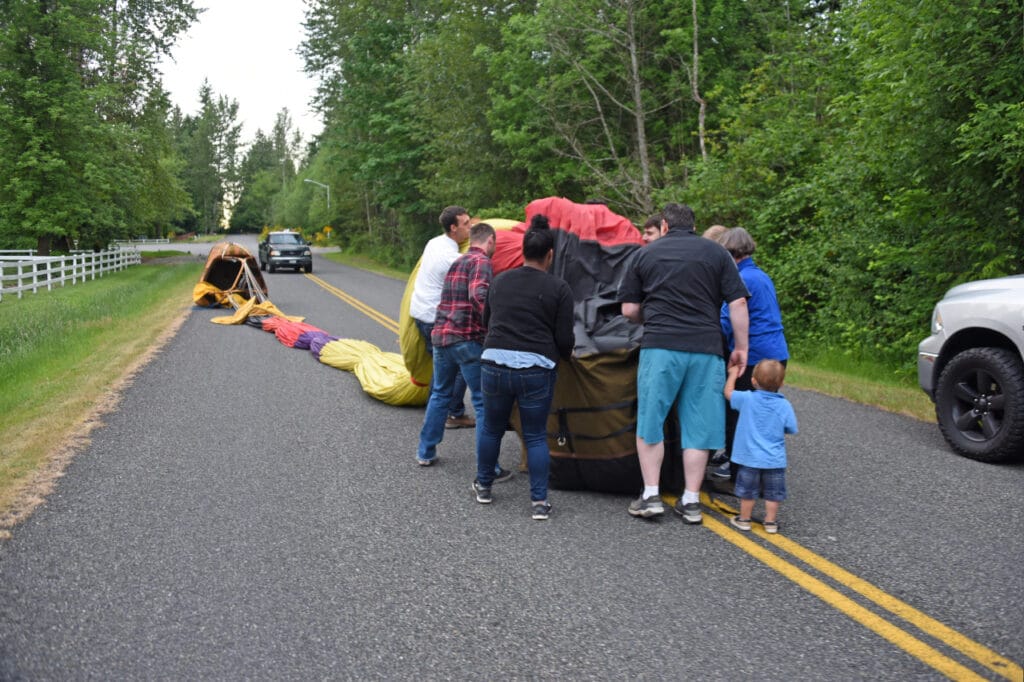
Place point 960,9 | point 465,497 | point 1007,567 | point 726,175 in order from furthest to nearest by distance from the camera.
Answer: point 726,175, point 960,9, point 465,497, point 1007,567

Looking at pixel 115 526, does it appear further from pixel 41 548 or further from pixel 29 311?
pixel 29 311

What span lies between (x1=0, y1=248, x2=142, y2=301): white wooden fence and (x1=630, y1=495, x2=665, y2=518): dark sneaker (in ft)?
66.0

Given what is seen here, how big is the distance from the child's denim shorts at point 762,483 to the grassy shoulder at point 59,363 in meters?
4.56

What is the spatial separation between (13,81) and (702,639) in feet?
105

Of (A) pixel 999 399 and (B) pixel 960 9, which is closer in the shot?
(A) pixel 999 399

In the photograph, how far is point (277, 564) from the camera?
4.68 meters

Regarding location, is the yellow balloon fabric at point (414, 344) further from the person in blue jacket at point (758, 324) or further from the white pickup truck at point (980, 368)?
the white pickup truck at point (980, 368)

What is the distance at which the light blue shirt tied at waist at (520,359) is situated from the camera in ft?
17.5

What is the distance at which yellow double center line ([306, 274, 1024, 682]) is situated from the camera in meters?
3.50

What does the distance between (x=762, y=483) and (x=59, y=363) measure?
10.5 metres

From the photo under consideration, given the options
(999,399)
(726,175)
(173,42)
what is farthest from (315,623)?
(173,42)

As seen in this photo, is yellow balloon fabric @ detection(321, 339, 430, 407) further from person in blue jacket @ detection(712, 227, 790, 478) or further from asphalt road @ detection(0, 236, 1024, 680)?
person in blue jacket @ detection(712, 227, 790, 478)

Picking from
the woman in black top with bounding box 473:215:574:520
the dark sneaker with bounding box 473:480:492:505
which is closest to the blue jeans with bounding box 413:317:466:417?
the dark sneaker with bounding box 473:480:492:505

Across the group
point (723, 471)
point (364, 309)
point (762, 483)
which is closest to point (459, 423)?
point (723, 471)
